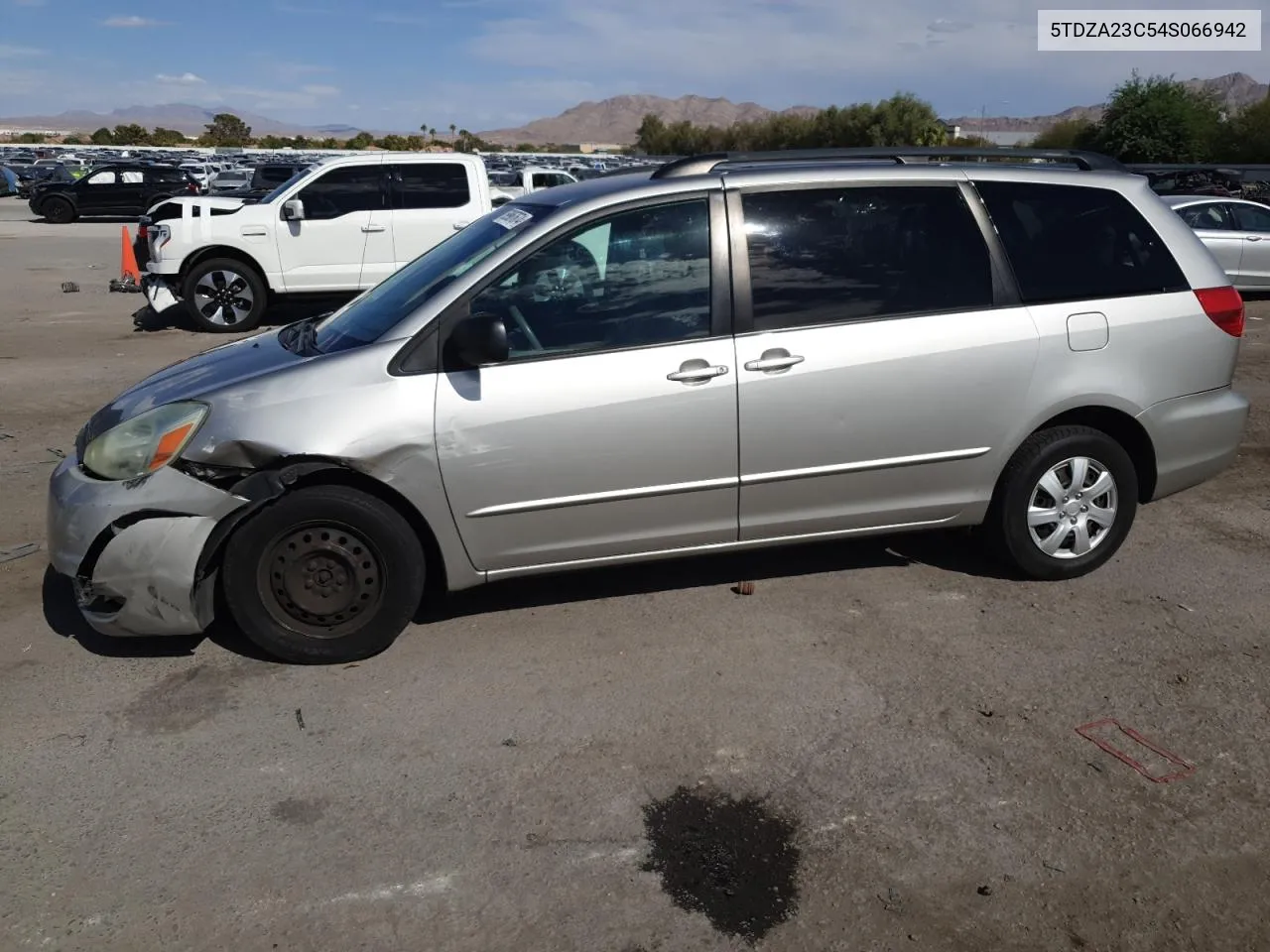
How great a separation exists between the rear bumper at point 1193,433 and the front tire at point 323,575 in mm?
3325

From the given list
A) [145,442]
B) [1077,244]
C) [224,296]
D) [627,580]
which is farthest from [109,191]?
[1077,244]

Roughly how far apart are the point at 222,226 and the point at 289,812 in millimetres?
10176

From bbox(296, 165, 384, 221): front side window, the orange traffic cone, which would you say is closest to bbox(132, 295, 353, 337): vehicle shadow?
bbox(296, 165, 384, 221): front side window

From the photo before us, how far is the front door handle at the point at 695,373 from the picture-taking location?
427cm

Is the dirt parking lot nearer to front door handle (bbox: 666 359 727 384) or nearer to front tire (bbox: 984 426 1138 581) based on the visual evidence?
front tire (bbox: 984 426 1138 581)

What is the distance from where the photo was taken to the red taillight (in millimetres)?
4996

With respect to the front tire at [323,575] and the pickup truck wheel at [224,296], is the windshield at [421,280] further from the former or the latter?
the pickup truck wheel at [224,296]

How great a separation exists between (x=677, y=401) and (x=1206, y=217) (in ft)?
43.7

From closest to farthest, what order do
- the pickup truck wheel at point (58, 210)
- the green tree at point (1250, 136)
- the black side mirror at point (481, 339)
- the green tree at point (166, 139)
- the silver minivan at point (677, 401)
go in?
the black side mirror at point (481, 339) → the silver minivan at point (677, 401) → the pickup truck wheel at point (58, 210) → the green tree at point (1250, 136) → the green tree at point (166, 139)

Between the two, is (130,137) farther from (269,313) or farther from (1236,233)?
(1236,233)

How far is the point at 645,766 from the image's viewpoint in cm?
360

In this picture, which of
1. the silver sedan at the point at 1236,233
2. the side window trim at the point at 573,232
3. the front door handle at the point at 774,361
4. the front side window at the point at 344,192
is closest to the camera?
the side window trim at the point at 573,232

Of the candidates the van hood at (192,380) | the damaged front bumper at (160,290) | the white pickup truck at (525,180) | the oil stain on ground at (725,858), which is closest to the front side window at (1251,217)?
the white pickup truck at (525,180)

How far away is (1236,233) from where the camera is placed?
14523 mm
